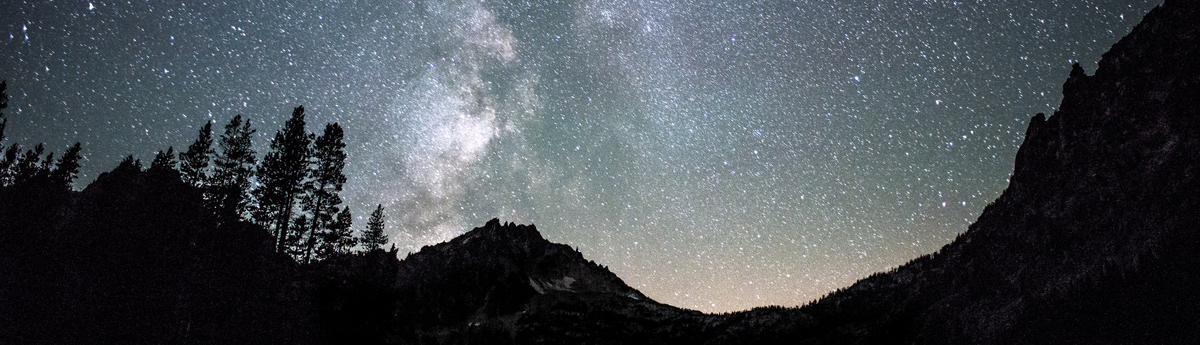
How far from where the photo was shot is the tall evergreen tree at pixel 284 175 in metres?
36.5

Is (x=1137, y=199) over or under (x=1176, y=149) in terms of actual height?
under

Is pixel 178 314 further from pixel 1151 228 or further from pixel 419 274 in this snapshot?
pixel 1151 228

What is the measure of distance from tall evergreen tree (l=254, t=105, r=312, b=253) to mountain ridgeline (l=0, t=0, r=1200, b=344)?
36 centimetres

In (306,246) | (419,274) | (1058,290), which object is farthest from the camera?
(419,274)

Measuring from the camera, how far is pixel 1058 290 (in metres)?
29.6

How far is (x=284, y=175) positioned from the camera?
38.3 metres

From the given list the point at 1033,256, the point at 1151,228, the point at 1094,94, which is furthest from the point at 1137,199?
the point at 1094,94

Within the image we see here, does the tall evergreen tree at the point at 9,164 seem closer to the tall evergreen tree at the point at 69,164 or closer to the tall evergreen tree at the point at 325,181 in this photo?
the tall evergreen tree at the point at 69,164

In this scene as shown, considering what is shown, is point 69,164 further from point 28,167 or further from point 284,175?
point 284,175

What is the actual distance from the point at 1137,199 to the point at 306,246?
173 ft

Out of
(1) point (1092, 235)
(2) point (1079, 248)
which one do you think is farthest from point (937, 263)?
(1) point (1092, 235)

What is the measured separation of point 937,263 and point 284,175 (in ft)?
158

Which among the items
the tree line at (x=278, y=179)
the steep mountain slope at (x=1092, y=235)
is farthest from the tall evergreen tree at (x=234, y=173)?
the steep mountain slope at (x=1092, y=235)

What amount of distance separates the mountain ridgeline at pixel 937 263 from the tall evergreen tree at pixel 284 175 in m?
0.36
